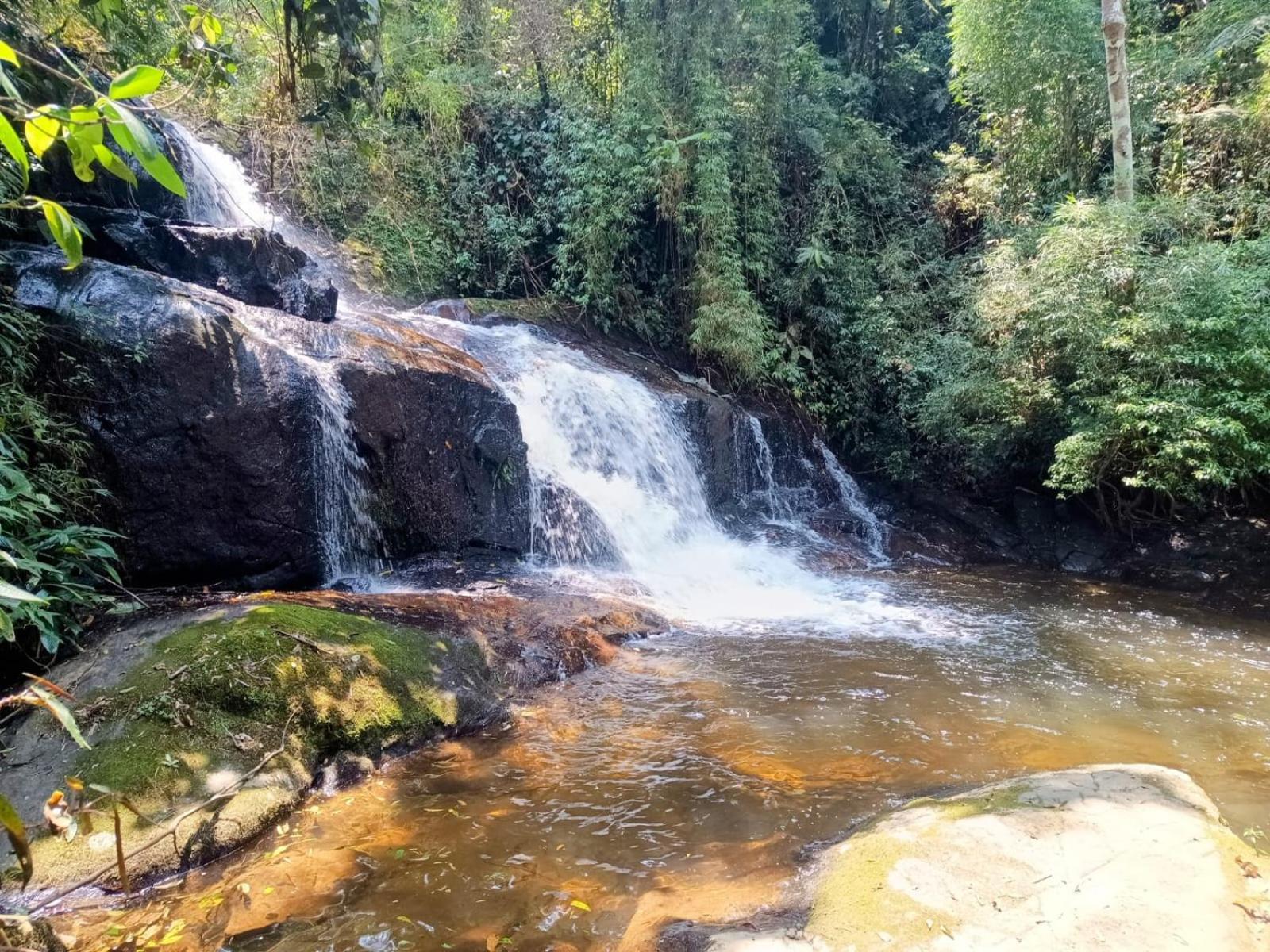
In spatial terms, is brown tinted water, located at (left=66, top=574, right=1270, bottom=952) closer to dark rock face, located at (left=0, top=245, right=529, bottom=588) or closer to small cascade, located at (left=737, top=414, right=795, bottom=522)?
dark rock face, located at (left=0, top=245, right=529, bottom=588)

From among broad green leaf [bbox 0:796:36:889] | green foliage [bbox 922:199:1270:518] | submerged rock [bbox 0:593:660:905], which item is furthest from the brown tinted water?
green foliage [bbox 922:199:1270:518]

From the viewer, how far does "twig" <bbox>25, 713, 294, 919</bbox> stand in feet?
8.78

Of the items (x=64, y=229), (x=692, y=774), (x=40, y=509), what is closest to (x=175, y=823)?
(x=40, y=509)

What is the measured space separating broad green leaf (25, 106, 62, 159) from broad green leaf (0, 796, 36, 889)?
3.27ft

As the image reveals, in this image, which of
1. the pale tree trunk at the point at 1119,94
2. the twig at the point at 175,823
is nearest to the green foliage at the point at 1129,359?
the pale tree trunk at the point at 1119,94

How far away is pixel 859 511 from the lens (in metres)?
11.3

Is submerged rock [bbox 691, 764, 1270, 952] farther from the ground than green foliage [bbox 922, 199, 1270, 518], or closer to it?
closer to it

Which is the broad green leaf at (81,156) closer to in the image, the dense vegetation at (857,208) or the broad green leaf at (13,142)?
the broad green leaf at (13,142)

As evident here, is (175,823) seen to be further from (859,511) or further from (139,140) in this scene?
(859,511)

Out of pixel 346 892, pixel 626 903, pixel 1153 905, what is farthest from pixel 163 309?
pixel 1153 905

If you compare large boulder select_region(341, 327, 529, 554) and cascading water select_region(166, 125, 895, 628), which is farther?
large boulder select_region(341, 327, 529, 554)

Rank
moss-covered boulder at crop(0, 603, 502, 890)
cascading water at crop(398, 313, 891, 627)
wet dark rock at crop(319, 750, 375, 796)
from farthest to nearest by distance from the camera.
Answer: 1. cascading water at crop(398, 313, 891, 627)
2. wet dark rock at crop(319, 750, 375, 796)
3. moss-covered boulder at crop(0, 603, 502, 890)

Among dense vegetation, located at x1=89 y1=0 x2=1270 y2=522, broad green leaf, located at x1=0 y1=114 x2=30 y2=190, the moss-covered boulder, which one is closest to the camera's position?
broad green leaf, located at x1=0 y1=114 x2=30 y2=190

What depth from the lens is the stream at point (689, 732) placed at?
2.89 meters
